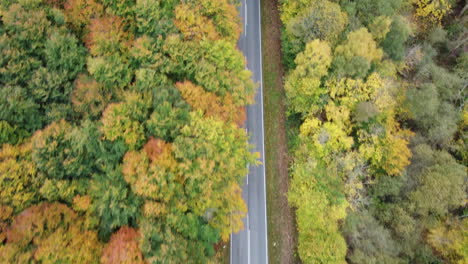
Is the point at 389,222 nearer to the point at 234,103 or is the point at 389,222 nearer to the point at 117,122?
the point at 234,103

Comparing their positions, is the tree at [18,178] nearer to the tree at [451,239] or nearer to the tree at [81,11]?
the tree at [81,11]

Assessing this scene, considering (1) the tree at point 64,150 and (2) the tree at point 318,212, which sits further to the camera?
(2) the tree at point 318,212

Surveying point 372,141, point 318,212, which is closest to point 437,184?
point 372,141

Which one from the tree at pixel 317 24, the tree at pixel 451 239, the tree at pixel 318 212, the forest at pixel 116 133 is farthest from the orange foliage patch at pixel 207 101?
the tree at pixel 451 239

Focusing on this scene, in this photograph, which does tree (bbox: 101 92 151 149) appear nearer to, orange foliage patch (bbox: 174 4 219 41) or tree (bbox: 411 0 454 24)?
orange foliage patch (bbox: 174 4 219 41)

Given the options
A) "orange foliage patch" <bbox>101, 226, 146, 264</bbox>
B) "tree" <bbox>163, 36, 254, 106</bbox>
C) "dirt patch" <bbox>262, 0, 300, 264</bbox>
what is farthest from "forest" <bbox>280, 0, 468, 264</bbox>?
"orange foliage patch" <bbox>101, 226, 146, 264</bbox>

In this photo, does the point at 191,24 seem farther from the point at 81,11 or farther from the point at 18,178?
the point at 18,178
